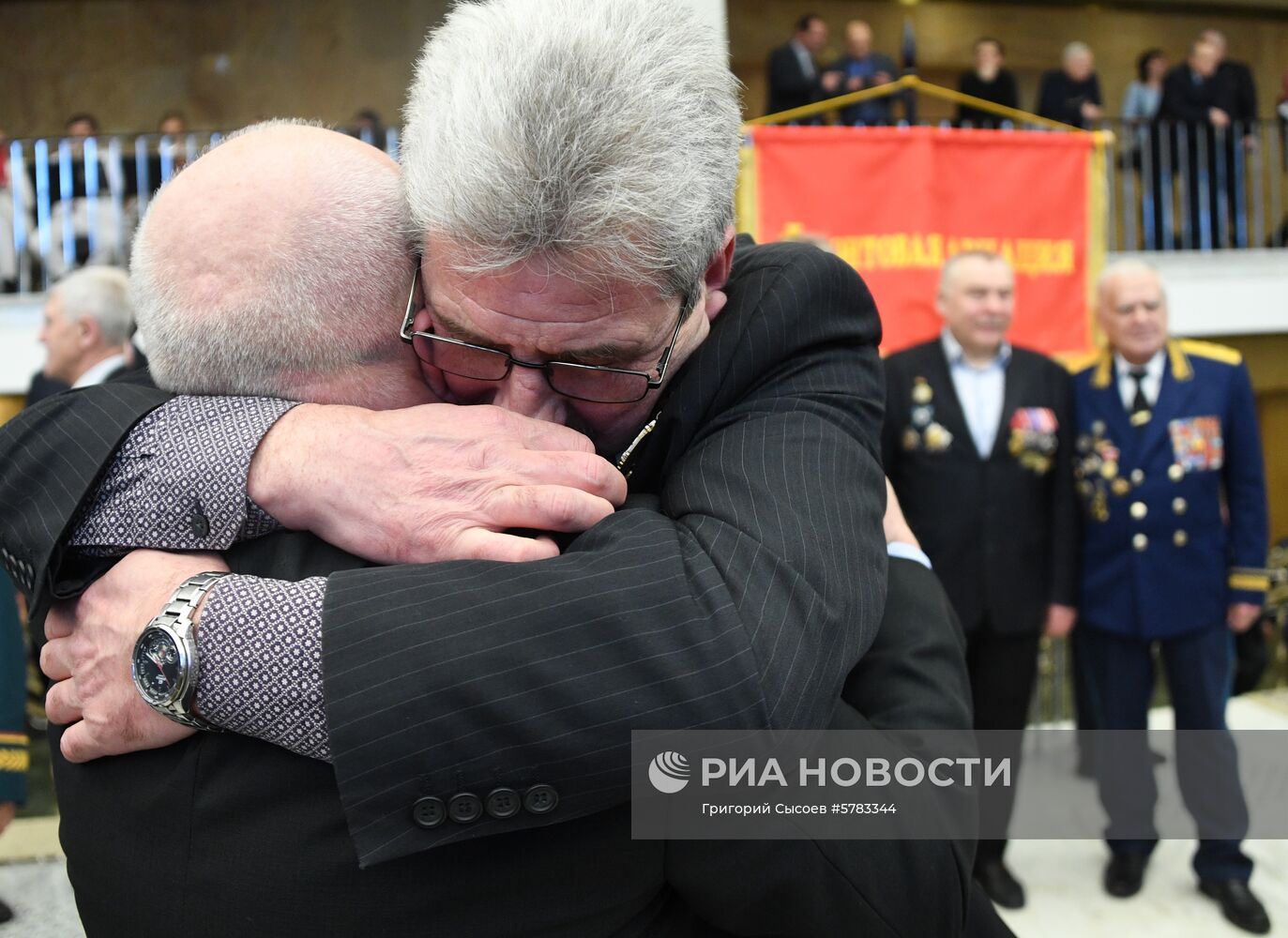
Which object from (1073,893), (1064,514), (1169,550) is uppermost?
(1064,514)

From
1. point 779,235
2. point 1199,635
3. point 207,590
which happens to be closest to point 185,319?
point 207,590

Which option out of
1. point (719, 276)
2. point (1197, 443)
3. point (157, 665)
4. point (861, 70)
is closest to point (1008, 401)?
point (1197, 443)

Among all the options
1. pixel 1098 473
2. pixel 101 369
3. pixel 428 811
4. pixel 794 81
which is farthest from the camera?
pixel 794 81

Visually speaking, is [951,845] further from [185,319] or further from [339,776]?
[185,319]

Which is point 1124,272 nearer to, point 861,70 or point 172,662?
point 172,662

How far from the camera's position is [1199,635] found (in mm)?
3789

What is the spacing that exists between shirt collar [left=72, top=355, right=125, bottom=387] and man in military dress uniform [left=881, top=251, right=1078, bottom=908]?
120 inches

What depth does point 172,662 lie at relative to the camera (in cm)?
86

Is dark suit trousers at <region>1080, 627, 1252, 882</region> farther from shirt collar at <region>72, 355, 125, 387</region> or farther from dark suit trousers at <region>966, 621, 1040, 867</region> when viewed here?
shirt collar at <region>72, 355, 125, 387</region>

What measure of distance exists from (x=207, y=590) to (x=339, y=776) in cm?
19

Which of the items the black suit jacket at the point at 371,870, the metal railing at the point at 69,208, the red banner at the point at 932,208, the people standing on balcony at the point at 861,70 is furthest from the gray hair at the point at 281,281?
the people standing on balcony at the point at 861,70

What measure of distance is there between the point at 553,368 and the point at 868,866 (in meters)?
0.53

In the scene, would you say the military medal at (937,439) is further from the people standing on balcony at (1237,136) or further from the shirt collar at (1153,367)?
the people standing on balcony at (1237,136)

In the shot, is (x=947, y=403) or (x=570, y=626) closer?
(x=570, y=626)
